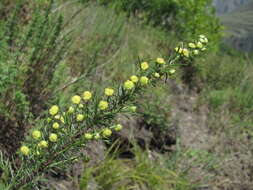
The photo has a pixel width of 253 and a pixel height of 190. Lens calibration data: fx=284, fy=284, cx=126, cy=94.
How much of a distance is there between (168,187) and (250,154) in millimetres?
1634

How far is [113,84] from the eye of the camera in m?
1.27

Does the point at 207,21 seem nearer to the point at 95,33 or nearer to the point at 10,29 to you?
the point at 95,33

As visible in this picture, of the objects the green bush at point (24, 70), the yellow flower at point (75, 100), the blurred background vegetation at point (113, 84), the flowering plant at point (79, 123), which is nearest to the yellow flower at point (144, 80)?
the flowering plant at point (79, 123)

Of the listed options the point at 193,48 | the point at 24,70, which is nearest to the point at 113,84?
the point at 193,48

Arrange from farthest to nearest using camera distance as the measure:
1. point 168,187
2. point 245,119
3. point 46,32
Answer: point 245,119 < point 168,187 < point 46,32

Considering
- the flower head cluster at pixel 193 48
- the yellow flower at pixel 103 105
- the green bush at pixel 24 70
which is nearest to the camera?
the yellow flower at pixel 103 105

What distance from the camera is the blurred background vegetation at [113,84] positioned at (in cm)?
225

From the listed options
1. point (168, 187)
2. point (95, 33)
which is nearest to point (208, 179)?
point (168, 187)

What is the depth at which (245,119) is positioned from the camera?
501 centimetres

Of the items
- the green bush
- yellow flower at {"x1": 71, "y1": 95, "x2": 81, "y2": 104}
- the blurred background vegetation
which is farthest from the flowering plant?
the green bush

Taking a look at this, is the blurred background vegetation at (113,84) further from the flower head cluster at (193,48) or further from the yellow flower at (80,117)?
the yellow flower at (80,117)

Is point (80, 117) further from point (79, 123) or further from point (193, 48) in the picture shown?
point (193, 48)

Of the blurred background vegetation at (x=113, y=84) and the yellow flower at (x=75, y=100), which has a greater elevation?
the yellow flower at (x=75, y=100)

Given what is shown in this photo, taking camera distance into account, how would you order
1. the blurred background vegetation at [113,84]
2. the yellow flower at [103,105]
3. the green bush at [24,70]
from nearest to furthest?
the yellow flower at [103,105] < the green bush at [24,70] < the blurred background vegetation at [113,84]
